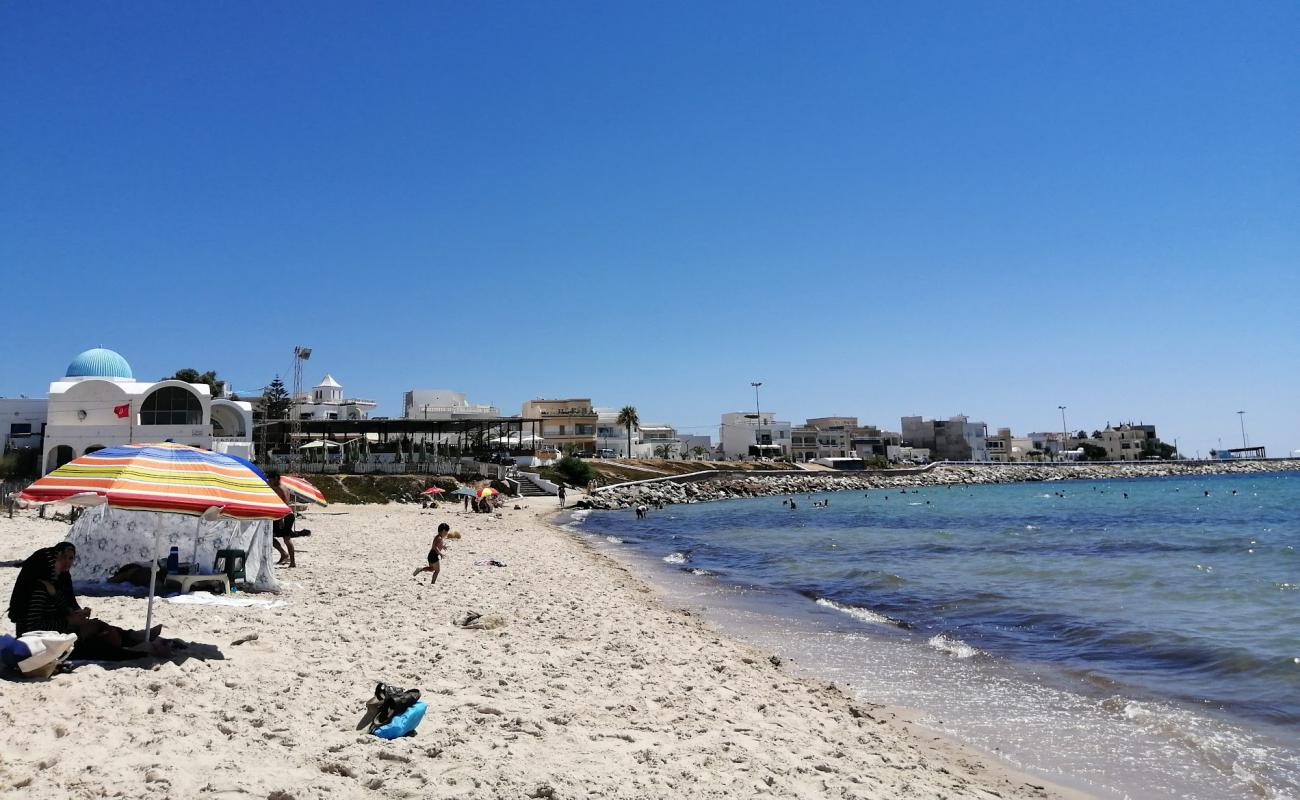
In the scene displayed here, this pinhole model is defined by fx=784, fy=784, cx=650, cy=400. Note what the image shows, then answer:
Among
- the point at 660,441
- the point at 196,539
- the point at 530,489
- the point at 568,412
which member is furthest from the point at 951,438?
the point at 196,539

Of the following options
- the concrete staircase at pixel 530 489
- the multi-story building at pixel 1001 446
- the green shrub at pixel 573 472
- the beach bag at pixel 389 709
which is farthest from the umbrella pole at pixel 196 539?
the multi-story building at pixel 1001 446

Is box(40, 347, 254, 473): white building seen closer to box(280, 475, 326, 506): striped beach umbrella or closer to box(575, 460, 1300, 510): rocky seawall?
box(575, 460, 1300, 510): rocky seawall

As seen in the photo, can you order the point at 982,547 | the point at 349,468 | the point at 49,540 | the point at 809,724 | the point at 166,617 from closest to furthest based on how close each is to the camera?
1. the point at 809,724
2. the point at 166,617
3. the point at 49,540
4. the point at 982,547
5. the point at 349,468

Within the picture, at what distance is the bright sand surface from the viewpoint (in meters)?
5.31

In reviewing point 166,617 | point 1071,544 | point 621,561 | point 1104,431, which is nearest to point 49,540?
point 166,617

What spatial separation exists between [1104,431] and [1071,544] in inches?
6391

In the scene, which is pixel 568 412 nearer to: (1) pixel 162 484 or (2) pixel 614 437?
(2) pixel 614 437

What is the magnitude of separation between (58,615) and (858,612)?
42.9 feet

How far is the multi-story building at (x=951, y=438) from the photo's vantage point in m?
143

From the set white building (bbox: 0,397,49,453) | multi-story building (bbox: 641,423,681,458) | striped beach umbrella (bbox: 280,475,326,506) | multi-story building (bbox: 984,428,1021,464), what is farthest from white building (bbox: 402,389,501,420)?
multi-story building (bbox: 984,428,1021,464)

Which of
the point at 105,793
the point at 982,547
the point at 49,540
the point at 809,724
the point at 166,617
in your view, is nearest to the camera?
the point at 105,793

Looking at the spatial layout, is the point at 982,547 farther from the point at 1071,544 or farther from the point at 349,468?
the point at 349,468

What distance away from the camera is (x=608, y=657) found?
9.86m

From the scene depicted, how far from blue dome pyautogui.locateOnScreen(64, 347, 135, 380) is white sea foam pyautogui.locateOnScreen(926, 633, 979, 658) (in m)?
55.6
